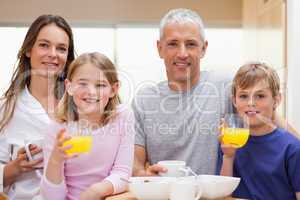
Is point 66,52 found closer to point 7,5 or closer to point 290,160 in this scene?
point 290,160

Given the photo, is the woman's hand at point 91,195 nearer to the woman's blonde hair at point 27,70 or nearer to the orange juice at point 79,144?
the orange juice at point 79,144

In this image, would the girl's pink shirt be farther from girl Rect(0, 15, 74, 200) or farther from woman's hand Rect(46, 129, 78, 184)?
girl Rect(0, 15, 74, 200)

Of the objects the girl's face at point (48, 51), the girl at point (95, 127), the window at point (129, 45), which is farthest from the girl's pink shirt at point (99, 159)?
the window at point (129, 45)

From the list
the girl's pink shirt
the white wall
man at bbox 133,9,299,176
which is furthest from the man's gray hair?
the white wall

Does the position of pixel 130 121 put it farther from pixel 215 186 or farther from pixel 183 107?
pixel 215 186

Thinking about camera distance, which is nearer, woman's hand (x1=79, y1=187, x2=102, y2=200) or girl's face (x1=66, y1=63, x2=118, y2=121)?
woman's hand (x1=79, y1=187, x2=102, y2=200)

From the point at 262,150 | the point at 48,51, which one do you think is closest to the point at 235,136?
the point at 262,150

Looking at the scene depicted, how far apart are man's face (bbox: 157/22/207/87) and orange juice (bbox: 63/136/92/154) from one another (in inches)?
23.7

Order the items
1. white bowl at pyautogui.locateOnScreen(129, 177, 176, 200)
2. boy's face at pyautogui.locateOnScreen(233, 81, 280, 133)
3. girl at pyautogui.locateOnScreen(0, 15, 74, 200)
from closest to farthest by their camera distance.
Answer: white bowl at pyautogui.locateOnScreen(129, 177, 176, 200)
boy's face at pyautogui.locateOnScreen(233, 81, 280, 133)
girl at pyautogui.locateOnScreen(0, 15, 74, 200)

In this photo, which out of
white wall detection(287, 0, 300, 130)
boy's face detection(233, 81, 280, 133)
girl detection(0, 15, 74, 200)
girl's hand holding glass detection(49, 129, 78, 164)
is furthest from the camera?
white wall detection(287, 0, 300, 130)

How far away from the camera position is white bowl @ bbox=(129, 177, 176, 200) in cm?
108

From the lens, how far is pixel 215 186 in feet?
3.60

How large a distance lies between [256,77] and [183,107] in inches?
16.3

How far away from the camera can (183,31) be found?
1.73 metres
